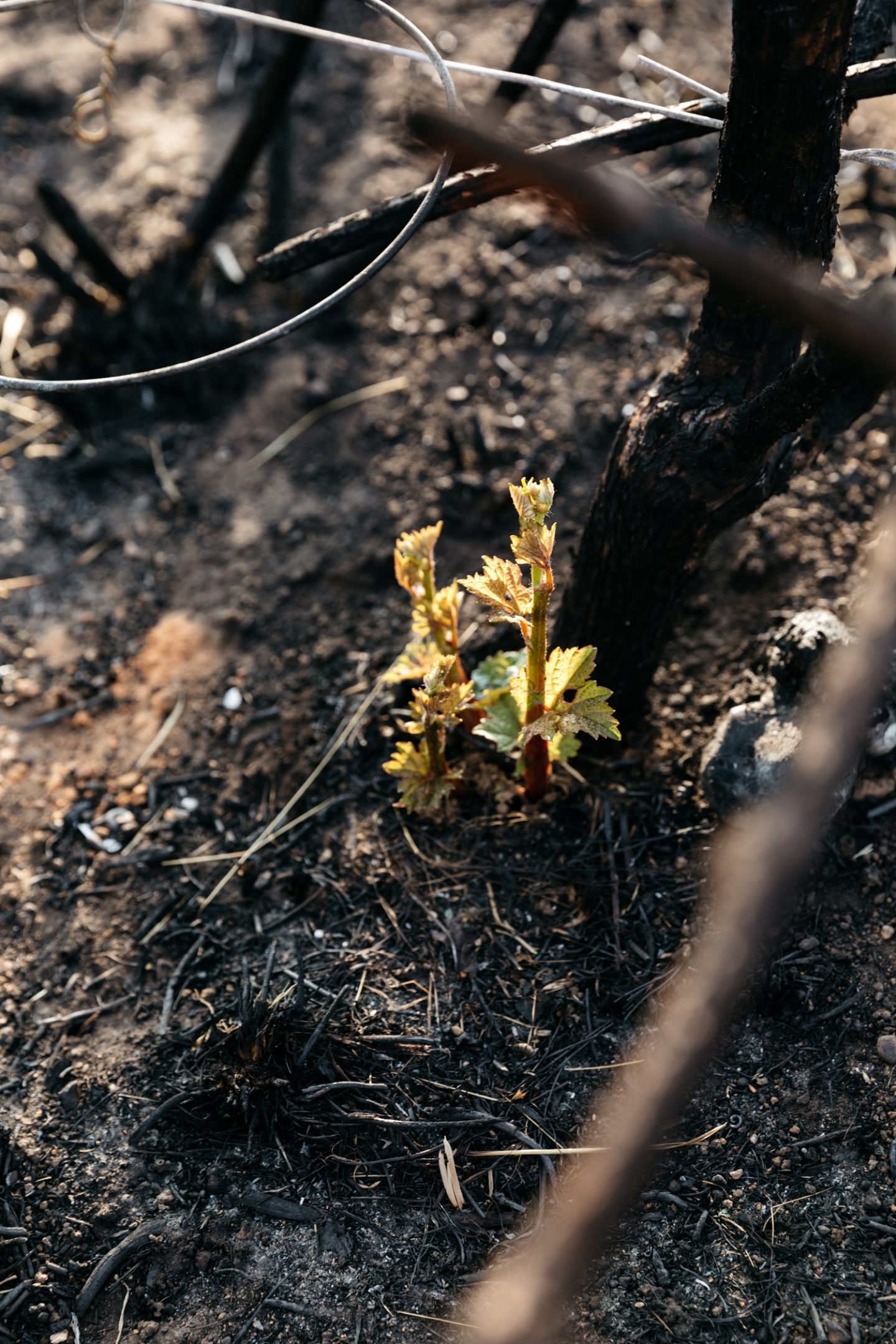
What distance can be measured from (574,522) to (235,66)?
3.27 meters

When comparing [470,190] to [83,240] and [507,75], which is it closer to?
[507,75]

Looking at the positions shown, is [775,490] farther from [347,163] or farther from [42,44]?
[42,44]

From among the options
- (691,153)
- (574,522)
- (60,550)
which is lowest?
(60,550)

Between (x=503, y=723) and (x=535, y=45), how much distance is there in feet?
7.53

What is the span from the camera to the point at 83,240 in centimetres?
336

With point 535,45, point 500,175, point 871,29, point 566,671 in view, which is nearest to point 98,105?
point 535,45

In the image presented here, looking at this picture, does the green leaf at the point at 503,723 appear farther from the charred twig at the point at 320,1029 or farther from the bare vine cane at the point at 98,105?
the bare vine cane at the point at 98,105

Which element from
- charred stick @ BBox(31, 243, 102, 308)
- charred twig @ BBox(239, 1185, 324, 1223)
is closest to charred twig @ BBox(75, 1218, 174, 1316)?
charred twig @ BBox(239, 1185, 324, 1223)

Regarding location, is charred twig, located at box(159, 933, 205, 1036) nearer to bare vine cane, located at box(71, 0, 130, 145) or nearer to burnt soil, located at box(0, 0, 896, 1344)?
burnt soil, located at box(0, 0, 896, 1344)

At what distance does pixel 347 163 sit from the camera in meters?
A: 4.04

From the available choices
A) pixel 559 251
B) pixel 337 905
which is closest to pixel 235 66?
pixel 559 251

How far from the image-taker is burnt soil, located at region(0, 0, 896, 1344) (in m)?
1.79

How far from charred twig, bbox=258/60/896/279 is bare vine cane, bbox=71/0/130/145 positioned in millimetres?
1410

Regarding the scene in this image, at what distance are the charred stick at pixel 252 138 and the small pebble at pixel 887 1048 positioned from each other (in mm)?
3329
